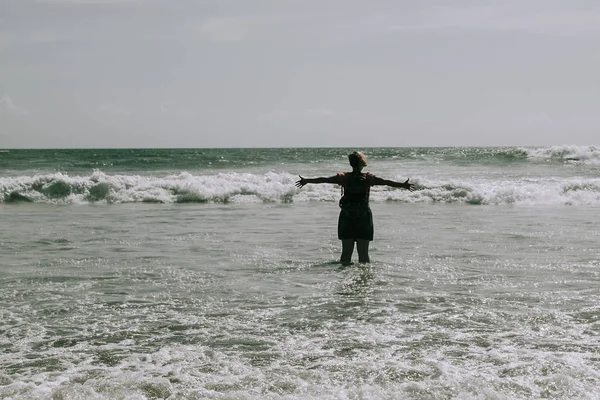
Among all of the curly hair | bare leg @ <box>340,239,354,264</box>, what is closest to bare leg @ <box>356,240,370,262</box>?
bare leg @ <box>340,239,354,264</box>

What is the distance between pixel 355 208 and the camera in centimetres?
963

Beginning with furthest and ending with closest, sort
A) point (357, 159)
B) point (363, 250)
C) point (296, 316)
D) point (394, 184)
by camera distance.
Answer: point (363, 250), point (357, 159), point (394, 184), point (296, 316)

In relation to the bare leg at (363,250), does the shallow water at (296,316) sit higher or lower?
lower

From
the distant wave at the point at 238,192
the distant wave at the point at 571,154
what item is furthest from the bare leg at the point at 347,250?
the distant wave at the point at 571,154

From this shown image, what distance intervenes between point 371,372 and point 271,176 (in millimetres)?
24624

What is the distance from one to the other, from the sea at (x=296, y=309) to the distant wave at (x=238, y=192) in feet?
22.5

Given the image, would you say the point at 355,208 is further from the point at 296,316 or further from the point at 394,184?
the point at 296,316

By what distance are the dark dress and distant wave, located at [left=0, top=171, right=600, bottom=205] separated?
1366 cm

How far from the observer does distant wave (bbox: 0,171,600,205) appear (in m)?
23.4

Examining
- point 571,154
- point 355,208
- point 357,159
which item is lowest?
point 355,208

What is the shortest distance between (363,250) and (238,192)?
15.5 m

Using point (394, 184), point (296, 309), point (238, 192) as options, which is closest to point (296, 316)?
point (296, 309)

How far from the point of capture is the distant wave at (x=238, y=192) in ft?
76.8

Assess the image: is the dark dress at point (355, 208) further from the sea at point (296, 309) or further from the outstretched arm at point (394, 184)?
the sea at point (296, 309)
